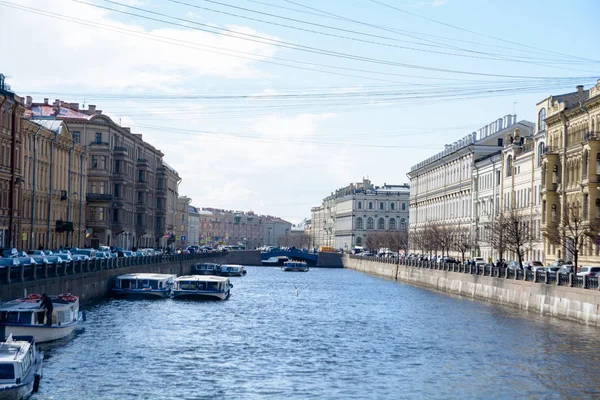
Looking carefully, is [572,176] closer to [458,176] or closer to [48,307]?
[48,307]

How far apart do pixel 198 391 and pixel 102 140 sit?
7568cm

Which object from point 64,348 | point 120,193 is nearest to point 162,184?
point 120,193

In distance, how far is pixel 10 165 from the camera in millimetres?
67812

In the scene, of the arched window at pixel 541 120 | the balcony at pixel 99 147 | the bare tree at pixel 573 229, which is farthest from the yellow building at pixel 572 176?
the balcony at pixel 99 147

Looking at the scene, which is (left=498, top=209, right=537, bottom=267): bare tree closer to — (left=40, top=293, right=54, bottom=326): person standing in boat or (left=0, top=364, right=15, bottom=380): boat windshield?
(left=40, top=293, right=54, bottom=326): person standing in boat

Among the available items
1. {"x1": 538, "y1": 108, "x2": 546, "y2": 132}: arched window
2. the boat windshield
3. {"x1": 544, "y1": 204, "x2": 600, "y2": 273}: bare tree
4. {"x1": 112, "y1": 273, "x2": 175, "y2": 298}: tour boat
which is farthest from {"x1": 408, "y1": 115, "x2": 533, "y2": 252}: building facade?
the boat windshield

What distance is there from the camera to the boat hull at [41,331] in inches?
1449

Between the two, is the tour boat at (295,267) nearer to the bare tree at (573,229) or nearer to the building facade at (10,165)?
the bare tree at (573,229)

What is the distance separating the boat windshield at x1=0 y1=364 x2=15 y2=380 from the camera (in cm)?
2588

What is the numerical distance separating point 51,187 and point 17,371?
5642 cm

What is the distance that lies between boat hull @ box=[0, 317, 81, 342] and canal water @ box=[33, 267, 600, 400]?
2.23 feet

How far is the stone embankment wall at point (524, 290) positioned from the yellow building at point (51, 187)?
3241 cm

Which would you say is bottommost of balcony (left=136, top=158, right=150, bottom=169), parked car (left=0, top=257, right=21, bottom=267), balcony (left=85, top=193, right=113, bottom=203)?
parked car (left=0, top=257, right=21, bottom=267)

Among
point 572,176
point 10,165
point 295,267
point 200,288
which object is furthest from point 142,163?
point 572,176
